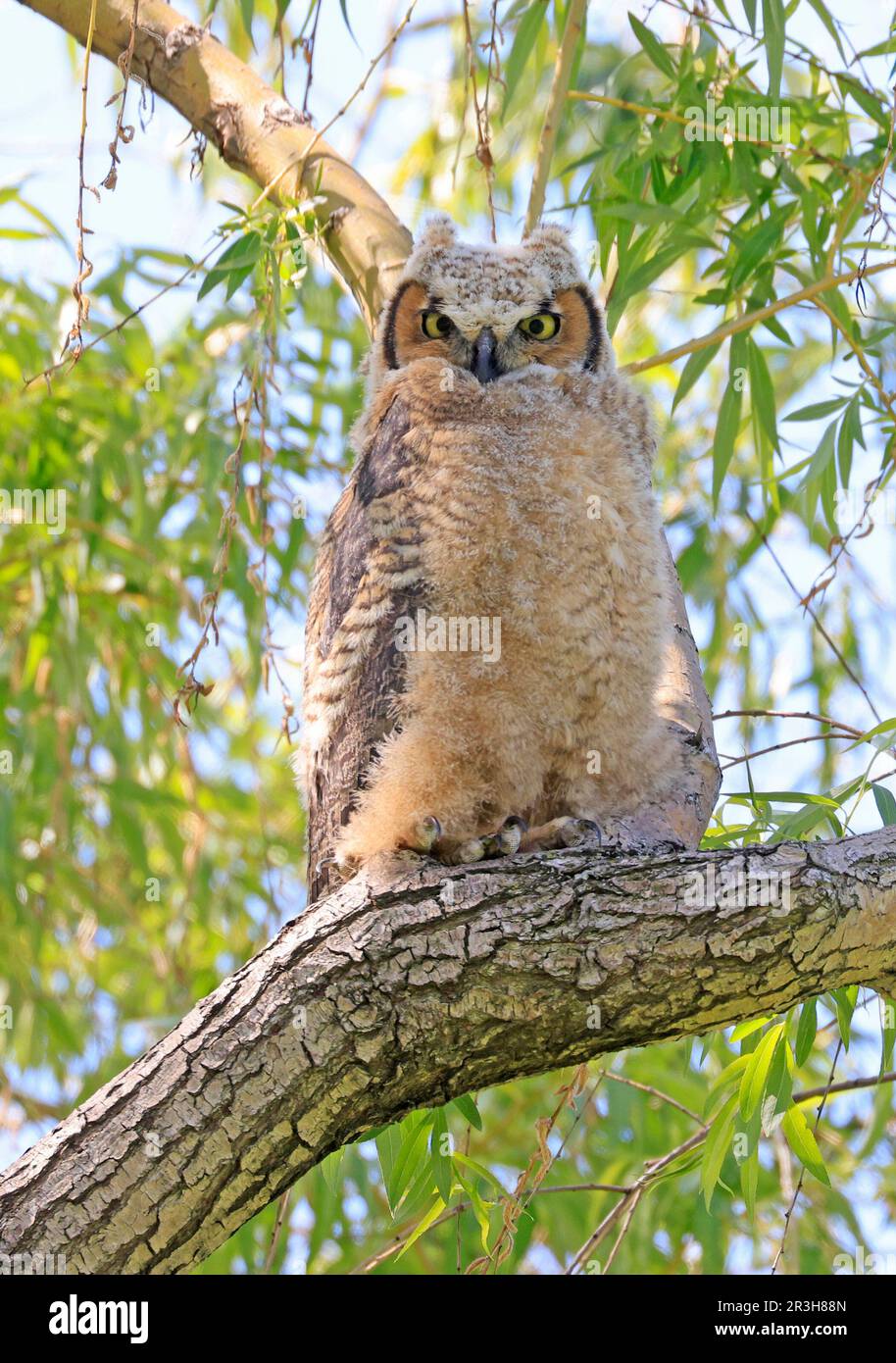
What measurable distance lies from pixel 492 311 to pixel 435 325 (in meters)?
0.13

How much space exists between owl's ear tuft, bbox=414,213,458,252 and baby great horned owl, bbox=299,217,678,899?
0.04 meters

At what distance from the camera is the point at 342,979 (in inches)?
85.7

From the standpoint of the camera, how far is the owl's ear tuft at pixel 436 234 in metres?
2.82

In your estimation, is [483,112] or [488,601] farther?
[483,112]

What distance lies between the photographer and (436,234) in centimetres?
284

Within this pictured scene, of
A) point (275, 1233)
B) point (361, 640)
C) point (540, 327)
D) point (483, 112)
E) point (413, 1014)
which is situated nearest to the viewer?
point (413, 1014)

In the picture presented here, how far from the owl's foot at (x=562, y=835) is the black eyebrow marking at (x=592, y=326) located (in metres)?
0.90

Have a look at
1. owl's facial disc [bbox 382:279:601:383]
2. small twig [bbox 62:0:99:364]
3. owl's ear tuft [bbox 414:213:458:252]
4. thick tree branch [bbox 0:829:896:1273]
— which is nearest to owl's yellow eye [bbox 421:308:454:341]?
owl's facial disc [bbox 382:279:601:383]

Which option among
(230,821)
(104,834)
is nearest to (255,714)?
(230,821)

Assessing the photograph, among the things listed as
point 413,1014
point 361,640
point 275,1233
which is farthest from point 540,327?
point 275,1233

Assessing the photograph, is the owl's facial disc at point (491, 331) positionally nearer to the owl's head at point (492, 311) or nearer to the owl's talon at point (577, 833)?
the owl's head at point (492, 311)

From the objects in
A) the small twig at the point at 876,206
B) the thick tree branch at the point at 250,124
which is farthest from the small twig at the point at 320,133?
the small twig at the point at 876,206

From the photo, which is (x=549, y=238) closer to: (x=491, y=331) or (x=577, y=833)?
(x=491, y=331)

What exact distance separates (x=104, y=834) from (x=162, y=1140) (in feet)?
11.3
